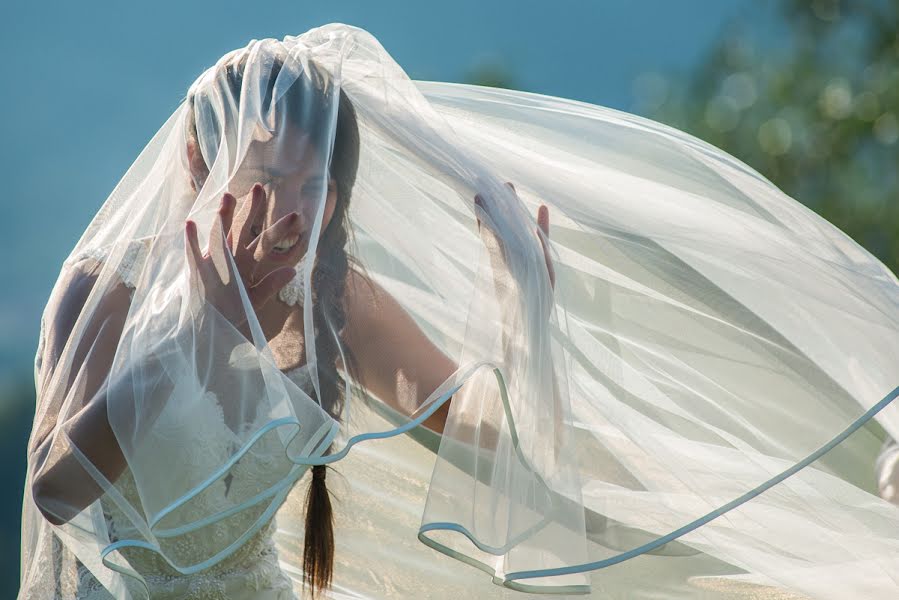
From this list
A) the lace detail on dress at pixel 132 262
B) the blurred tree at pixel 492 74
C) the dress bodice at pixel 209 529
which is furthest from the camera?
the blurred tree at pixel 492 74

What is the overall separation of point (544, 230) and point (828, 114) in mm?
4417

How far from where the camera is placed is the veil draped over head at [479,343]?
96 cm

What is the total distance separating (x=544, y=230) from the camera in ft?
3.65

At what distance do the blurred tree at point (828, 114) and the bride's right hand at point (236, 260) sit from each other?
14.6ft

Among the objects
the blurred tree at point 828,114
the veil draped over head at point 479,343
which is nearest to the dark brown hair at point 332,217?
the veil draped over head at point 479,343

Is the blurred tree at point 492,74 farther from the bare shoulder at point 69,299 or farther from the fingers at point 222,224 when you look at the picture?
the fingers at point 222,224

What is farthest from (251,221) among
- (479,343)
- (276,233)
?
(479,343)

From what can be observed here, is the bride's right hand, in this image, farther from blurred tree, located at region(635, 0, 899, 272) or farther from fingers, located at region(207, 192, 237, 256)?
blurred tree, located at region(635, 0, 899, 272)

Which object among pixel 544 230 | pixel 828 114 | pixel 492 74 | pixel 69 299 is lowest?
pixel 69 299

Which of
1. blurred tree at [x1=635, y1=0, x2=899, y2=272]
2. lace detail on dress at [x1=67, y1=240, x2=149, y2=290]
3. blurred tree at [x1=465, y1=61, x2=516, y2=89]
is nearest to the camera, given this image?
lace detail on dress at [x1=67, y1=240, x2=149, y2=290]

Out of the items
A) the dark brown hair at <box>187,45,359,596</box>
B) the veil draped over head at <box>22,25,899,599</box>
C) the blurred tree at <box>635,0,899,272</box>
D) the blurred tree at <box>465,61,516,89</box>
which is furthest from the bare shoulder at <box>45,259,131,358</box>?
the blurred tree at <box>465,61,516,89</box>

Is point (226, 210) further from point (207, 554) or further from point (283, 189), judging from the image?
point (207, 554)

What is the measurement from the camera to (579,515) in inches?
38.8

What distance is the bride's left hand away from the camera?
1.08 meters
